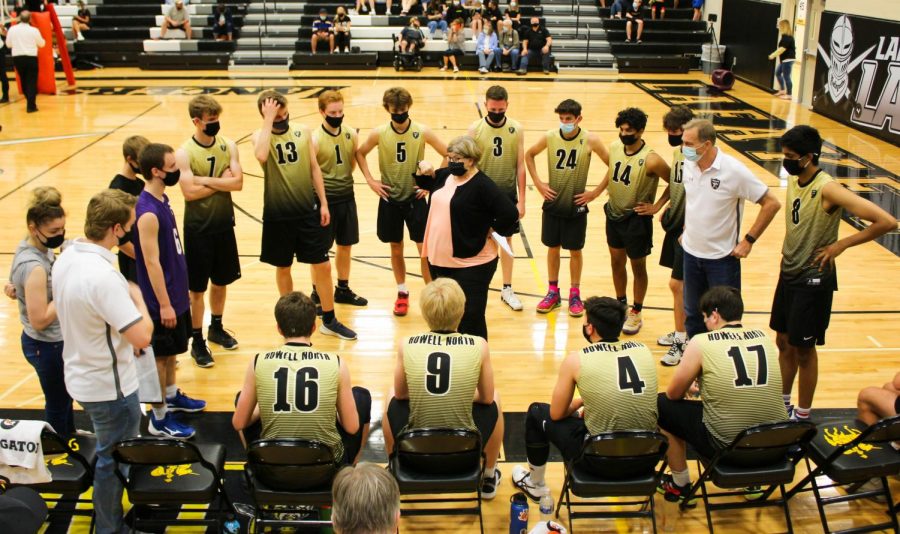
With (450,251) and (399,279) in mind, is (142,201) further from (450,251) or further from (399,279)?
(399,279)

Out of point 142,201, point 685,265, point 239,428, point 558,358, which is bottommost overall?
point 558,358

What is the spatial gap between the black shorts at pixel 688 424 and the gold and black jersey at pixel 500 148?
2.98m

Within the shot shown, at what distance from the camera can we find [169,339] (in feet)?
16.7

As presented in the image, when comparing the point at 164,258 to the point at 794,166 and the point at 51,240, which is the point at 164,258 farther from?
the point at 794,166

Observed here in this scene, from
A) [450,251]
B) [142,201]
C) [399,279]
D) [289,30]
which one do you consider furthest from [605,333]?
[289,30]

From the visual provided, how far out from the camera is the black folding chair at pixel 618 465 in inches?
149

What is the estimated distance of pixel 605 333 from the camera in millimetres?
4004

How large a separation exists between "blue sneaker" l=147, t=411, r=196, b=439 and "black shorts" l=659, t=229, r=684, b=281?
3600 millimetres

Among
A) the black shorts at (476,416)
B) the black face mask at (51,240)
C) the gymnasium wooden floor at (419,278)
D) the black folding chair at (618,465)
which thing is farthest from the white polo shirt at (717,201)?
the black face mask at (51,240)

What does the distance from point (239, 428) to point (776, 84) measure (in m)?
17.5

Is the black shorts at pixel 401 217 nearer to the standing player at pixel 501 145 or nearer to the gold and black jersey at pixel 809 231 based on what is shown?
the standing player at pixel 501 145

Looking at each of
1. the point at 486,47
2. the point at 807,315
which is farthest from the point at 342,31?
the point at 807,315

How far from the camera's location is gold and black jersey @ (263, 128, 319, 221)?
6184 mm

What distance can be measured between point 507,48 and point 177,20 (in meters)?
9.12
